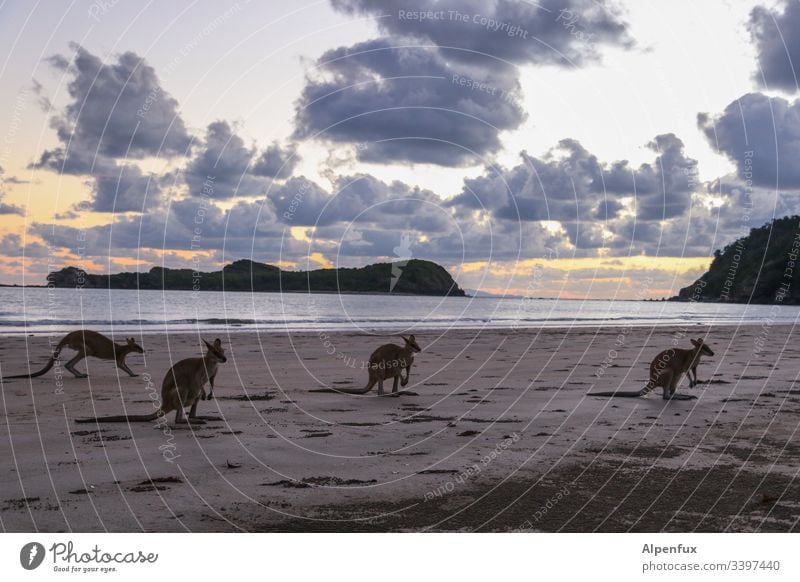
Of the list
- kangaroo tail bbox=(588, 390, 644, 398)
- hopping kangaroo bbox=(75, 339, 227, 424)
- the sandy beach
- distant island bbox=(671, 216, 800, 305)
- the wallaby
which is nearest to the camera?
the sandy beach

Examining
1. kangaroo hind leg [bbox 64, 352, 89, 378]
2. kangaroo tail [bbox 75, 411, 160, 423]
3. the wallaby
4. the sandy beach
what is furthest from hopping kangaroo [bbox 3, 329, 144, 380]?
kangaroo tail [bbox 75, 411, 160, 423]

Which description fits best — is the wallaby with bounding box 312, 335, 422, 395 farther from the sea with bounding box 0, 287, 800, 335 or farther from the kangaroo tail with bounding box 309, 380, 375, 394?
the sea with bounding box 0, 287, 800, 335

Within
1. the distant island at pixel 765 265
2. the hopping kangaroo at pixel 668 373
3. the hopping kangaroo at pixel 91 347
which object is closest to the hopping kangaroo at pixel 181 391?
the hopping kangaroo at pixel 91 347

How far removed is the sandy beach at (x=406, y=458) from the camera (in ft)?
21.0

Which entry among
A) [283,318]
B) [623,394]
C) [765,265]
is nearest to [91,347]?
[623,394]

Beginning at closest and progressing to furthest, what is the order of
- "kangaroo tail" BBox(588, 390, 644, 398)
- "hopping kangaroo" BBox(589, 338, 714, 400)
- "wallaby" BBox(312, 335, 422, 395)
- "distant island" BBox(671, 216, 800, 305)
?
"hopping kangaroo" BBox(589, 338, 714, 400) → "kangaroo tail" BBox(588, 390, 644, 398) → "wallaby" BBox(312, 335, 422, 395) → "distant island" BBox(671, 216, 800, 305)

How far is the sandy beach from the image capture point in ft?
21.0

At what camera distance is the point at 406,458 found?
866cm

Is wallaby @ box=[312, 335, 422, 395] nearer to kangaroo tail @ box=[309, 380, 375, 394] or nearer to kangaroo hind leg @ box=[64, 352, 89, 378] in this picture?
kangaroo tail @ box=[309, 380, 375, 394]

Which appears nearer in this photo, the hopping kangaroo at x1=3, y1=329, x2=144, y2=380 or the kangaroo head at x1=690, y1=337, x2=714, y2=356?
the kangaroo head at x1=690, y1=337, x2=714, y2=356

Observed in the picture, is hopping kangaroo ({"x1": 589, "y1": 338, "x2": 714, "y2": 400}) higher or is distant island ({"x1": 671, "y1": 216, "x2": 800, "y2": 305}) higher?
distant island ({"x1": 671, "y1": 216, "x2": 800, "y2": 305})

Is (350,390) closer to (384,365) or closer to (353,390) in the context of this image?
(353,390)

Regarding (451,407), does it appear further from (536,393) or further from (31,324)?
(31,324)

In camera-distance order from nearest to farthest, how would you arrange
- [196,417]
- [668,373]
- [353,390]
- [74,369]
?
[196,417], [668,373], [353,390], [74,369]
